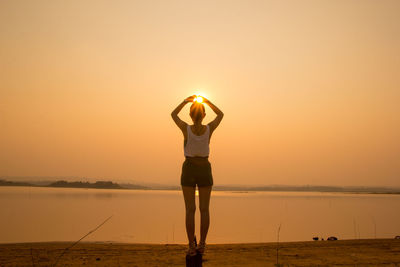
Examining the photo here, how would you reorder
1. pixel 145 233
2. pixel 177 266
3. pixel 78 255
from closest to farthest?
pixel 177 266, pixel 78 255, pixel 145 233

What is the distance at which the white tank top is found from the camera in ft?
18.6

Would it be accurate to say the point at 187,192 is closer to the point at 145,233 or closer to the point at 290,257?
the point at 290,257

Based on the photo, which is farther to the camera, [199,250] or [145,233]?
[145,233]

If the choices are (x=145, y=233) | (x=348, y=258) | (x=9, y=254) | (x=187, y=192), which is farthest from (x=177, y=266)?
(x=145, y=233)

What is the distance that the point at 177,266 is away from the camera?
24.6 feet

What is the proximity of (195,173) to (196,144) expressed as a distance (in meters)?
0.42

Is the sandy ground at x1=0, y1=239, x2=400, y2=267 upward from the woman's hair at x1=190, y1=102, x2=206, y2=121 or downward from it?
downward

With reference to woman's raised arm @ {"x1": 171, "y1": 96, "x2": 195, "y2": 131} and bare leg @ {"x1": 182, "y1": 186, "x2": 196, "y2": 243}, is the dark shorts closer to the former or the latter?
bare leg @ {"x1": 182, "y1": 186, "x2": 196, "y2": 243}

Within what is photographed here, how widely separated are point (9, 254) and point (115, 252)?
252 cm

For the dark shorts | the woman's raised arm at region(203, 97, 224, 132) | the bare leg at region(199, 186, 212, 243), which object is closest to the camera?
the dark shorts

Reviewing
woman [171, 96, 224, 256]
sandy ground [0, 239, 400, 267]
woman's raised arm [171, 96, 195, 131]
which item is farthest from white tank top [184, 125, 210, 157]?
sandy ground [0, 239, 400, 267]

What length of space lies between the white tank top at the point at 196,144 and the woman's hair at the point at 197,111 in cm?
18

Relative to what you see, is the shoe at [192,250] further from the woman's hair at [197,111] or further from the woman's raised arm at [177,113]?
the woman's hair at [197,111]

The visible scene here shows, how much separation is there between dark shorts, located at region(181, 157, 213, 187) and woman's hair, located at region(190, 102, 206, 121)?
1.99ft
